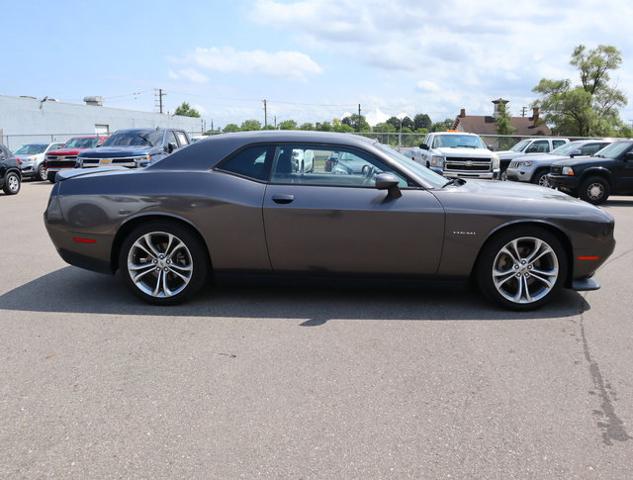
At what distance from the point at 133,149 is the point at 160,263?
10585 mm

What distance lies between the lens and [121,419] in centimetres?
306

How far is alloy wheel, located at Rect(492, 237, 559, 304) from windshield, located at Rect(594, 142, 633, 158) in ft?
35.2

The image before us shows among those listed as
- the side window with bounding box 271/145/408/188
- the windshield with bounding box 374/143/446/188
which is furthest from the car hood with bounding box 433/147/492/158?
the side window with bounding box 271/145/408/188

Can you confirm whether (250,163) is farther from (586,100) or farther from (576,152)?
(586,100)

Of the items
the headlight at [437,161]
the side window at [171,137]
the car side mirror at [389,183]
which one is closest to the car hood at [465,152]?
the headlight at [437,161]

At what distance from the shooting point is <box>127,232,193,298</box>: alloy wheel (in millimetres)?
5031

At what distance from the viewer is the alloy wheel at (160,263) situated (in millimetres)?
5031

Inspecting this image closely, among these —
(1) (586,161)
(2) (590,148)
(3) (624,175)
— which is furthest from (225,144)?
(2) (590,148)

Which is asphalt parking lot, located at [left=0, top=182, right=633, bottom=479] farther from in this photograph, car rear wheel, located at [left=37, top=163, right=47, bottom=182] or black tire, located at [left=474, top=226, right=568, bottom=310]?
car rear wheel, located at [left=37, top=163, right=47, bottom=182]

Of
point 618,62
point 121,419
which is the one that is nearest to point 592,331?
point 121,419

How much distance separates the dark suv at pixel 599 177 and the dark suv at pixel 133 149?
9594mm

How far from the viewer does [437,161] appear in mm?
16781

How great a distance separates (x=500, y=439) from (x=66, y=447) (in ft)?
6.98

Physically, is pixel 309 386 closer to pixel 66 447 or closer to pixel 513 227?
pixel 66 447
